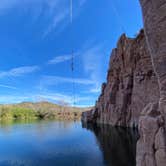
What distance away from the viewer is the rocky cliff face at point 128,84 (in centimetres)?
4778

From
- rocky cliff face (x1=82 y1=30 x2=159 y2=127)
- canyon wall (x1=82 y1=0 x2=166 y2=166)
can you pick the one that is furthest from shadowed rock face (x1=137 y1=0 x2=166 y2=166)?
rocky cliff face (x1=82 y1=30 x2=159 y2=127)

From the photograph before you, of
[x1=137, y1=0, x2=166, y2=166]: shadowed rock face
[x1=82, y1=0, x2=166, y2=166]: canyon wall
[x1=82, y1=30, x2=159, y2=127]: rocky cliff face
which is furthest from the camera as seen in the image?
[x1=82, y1=30, x2=159, y2=127]: rocky cliff face

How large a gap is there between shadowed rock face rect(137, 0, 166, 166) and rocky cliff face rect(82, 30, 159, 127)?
30221 millimetres

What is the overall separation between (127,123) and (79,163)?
3923cm

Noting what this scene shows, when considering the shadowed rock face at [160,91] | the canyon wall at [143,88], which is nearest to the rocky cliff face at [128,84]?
the canyon wall at [143,88]

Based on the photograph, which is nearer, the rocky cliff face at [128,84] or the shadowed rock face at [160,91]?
the shadowed rock face at [160,91]

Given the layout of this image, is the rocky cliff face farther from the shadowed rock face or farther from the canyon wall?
the shadowed rock face

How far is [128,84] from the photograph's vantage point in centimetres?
5912

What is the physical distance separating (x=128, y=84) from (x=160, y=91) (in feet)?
173

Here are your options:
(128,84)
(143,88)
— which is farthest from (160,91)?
(128,84)

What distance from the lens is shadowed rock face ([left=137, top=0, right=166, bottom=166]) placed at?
23.1 ft

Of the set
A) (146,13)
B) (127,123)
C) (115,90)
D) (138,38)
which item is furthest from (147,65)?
(146,13)

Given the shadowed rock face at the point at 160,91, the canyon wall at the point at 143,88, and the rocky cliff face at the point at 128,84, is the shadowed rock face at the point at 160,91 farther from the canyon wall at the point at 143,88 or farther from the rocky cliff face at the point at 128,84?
the rocky cliff face at the point at 128,84

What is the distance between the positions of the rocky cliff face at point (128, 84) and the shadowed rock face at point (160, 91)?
30.2 meters
